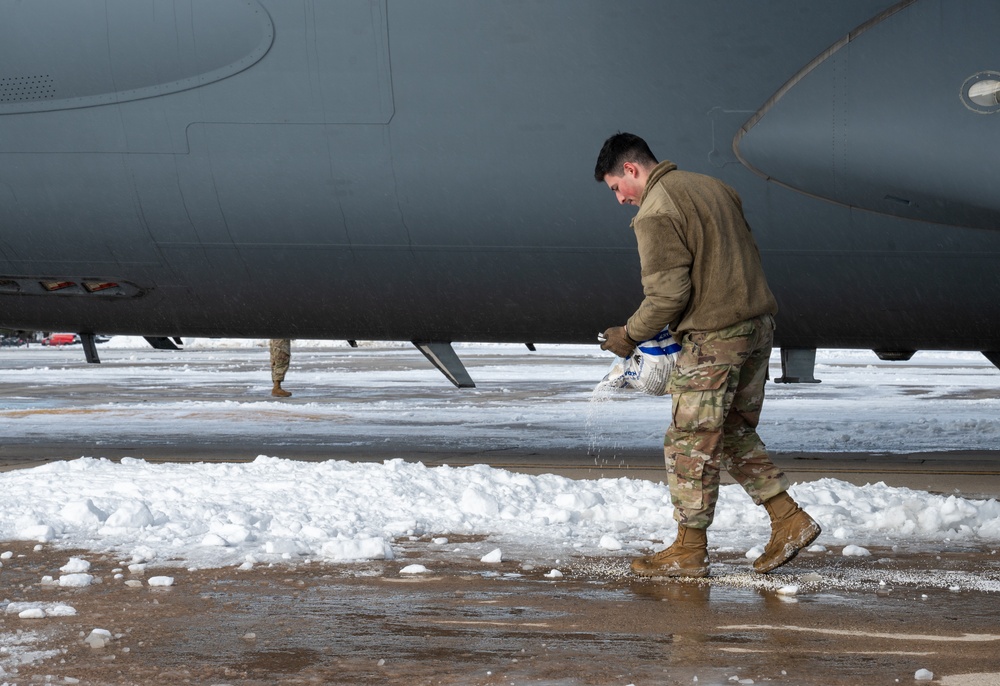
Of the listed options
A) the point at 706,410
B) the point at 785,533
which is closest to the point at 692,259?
the point at 706,410

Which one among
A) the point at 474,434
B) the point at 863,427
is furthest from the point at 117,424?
the point at 863,427

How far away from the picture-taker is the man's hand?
463cm

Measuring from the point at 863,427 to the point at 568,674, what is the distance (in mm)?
9975

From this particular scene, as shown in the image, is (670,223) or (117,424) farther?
(117,424)

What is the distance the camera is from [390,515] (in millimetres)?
5934

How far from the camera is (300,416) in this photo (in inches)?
549

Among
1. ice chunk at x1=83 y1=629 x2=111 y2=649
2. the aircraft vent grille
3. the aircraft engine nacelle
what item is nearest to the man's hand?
ice chunk at x1=83 y1=629 x2=111 y2=649

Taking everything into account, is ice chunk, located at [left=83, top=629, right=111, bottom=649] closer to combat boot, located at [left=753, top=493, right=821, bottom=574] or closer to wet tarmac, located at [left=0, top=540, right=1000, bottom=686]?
wet tarmac, located at [left=0, top=540, right=1000, bottom=686]

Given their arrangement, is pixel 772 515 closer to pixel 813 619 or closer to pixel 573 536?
pixel 813 619

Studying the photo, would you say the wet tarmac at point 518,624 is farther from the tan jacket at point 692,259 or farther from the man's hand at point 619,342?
the tan jacket at point 692,259

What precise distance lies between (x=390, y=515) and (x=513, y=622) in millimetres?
2114

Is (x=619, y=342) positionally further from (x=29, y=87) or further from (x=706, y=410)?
(x=29, y=87)

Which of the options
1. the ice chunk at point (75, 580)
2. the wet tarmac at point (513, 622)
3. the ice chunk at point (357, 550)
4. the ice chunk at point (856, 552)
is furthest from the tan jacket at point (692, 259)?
the ice chunk at point (75, 580)

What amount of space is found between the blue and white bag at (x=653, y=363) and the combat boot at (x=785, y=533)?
66 centimetres
